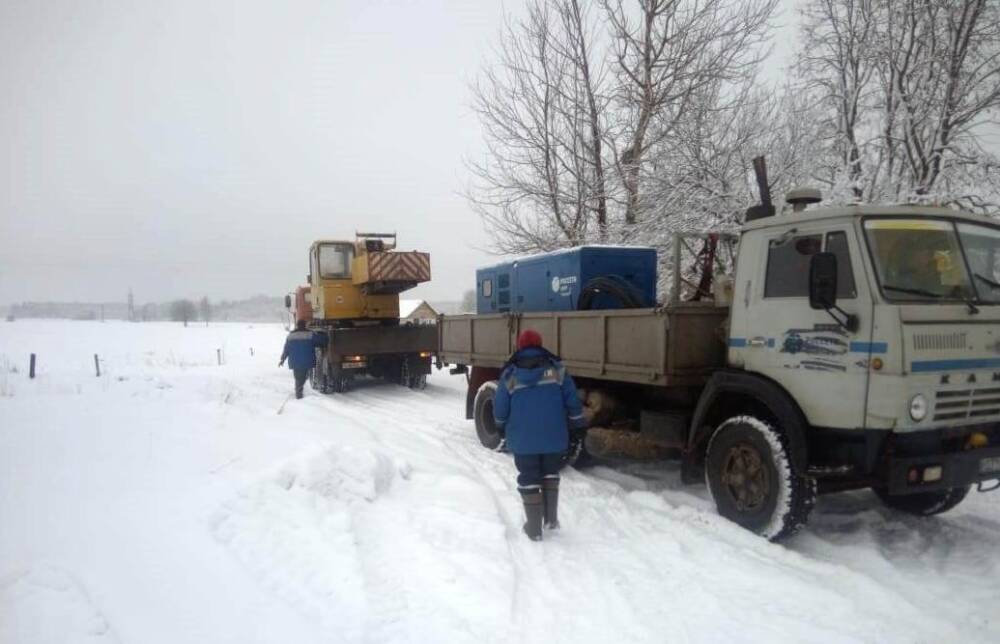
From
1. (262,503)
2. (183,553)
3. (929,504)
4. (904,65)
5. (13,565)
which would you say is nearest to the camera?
(13,565)

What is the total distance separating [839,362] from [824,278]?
25.7 inches

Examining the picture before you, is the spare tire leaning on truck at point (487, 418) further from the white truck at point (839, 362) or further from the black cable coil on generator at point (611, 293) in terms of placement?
the white truck at point (839, 362)

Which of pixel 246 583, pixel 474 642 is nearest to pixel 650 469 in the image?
pixel 474 642

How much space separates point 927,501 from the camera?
5266mm

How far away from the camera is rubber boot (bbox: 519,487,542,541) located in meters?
4.80

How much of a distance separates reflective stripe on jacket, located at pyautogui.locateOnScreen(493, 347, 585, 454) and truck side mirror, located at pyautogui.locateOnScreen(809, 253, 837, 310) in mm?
1995

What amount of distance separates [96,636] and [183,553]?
36.5 inches

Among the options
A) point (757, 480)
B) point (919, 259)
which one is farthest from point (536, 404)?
point (919, 259)

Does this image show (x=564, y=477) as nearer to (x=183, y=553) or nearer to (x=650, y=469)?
(x=650, y=469)

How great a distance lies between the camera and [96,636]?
298 centimetres

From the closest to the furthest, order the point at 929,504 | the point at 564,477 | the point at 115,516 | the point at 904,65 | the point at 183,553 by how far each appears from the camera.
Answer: the point at 183,553
the point at 115,516
the point at 929,504
the point at 564,477
the point at 904,65

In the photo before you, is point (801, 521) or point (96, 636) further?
point (801, 521)

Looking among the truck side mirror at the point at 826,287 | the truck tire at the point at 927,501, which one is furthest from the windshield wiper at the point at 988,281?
the truck tire at the point at 927,501

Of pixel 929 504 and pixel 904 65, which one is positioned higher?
pixel 904 65
